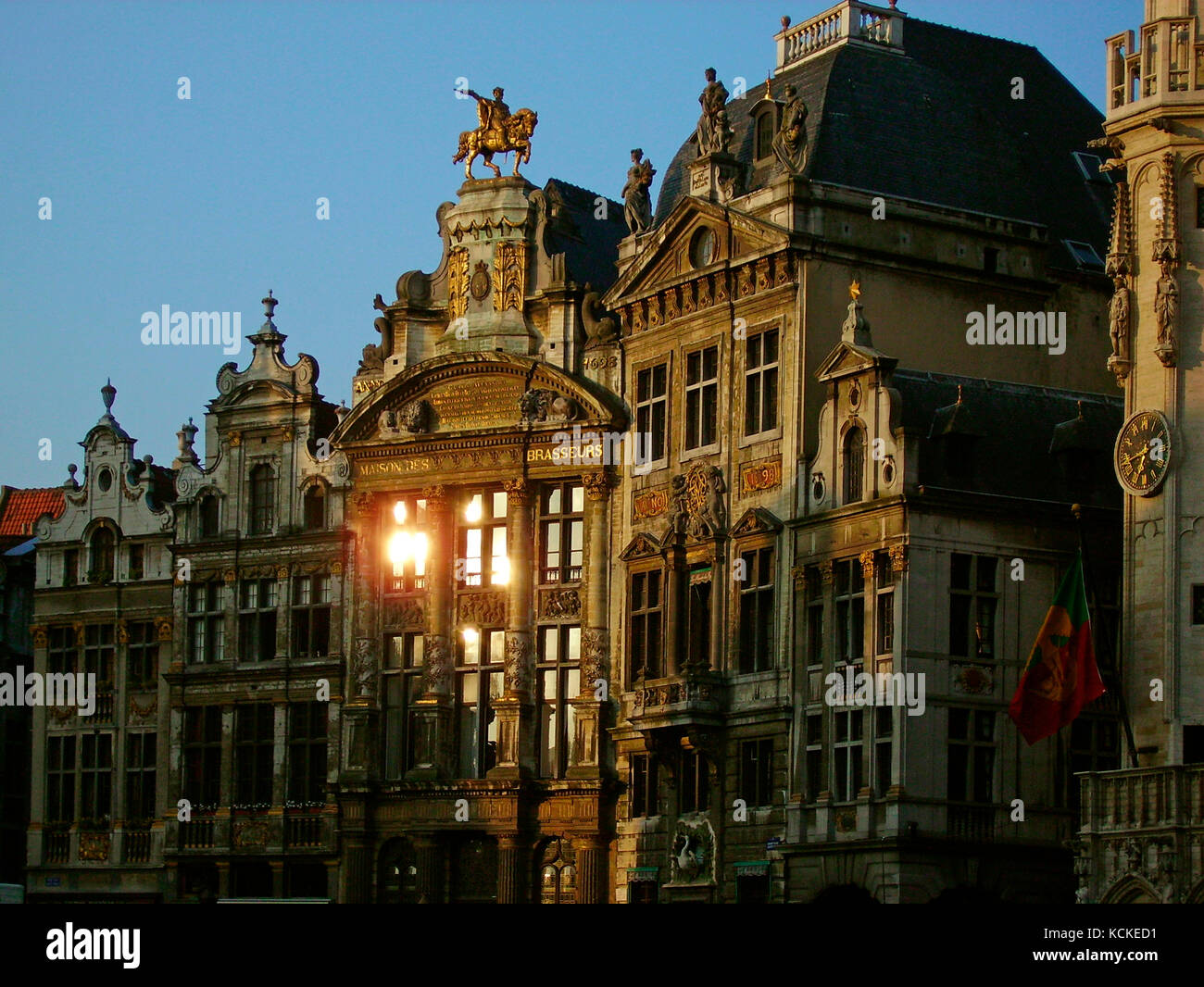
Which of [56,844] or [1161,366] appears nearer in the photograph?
[1161,366]

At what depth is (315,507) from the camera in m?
69.3

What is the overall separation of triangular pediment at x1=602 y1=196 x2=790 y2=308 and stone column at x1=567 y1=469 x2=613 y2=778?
4444mm

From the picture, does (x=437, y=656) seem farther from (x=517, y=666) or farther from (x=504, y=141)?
(x=504, y=141)

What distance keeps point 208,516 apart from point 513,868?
13.6 metres

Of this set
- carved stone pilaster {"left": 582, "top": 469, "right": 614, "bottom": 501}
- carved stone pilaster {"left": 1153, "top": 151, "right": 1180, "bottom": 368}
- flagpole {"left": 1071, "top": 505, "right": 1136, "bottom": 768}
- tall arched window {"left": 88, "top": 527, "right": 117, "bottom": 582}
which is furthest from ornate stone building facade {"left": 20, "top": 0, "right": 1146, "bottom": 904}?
carved stone pilaster {"left": 1153, "top": 151, "right": 1180, "bottom": 368}

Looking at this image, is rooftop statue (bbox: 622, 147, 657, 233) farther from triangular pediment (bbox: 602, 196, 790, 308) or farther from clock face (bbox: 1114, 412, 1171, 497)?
clock face (bbox: 1114, 412, 1171, 497)

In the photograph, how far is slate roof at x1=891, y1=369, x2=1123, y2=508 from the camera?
183 ft

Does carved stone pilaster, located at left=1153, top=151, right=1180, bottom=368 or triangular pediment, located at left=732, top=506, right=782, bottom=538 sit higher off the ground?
A: carved stone pilaster, located at left=1153, top=151, right=1180, bottom=368

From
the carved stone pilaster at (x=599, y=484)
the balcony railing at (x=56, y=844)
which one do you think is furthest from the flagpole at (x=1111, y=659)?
the balcony railing at (x=56, y=844)

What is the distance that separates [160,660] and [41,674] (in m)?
3.63

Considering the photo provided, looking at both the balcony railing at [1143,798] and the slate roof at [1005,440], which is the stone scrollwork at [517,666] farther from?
the balcony railing at [1143,798]

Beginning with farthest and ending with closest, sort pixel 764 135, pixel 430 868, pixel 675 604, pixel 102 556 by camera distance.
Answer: pixel 102 556 → pixel 430 868 → pixel 764 135 → pixel 675 604

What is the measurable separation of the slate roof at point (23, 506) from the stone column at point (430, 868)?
948 inches

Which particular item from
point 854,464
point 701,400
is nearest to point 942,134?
point 701,400
